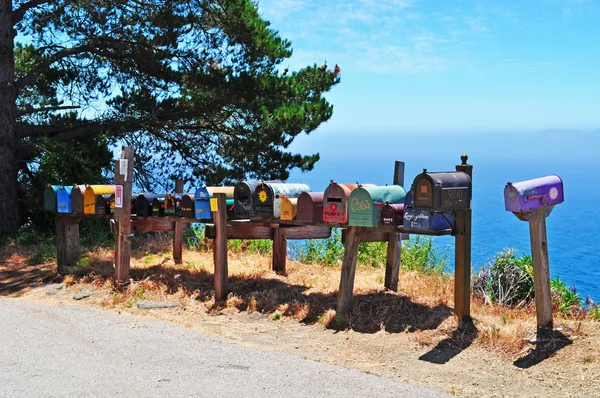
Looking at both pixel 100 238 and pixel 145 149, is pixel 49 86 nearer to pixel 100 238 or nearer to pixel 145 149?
pixel 145 149

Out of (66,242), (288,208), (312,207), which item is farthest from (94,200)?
(312,207)

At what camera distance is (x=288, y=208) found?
7059mm

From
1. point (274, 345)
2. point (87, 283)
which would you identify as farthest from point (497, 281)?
point (87, 283)

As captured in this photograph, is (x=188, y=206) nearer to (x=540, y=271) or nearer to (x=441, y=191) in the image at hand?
(x=441, y=191)

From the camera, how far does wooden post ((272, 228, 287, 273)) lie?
323 inches

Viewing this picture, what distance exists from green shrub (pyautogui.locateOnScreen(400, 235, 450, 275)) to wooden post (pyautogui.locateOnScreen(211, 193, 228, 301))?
109 inches

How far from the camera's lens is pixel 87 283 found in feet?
28.9

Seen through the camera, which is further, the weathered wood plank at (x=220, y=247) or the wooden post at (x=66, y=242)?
the wooden post at (x=66, y=242)

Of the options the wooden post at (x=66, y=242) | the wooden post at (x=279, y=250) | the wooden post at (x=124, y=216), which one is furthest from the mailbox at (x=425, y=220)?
the wooden post at (x=66, y=242)

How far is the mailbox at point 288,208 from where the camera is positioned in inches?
277

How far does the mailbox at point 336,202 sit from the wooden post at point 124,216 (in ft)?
9.51

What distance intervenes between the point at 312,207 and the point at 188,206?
182 centimetres

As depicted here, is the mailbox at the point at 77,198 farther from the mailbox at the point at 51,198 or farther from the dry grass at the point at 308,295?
the dry grass at the point at 308,295

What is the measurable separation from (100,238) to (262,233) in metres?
5.02
